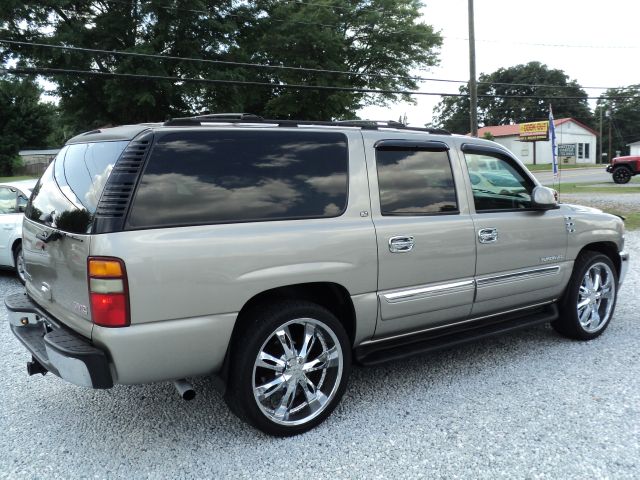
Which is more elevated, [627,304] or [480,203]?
[480,203]

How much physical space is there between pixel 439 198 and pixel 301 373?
159 centimetres

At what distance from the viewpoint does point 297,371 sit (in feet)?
10.5

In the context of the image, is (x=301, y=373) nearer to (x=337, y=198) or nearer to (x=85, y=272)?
(x=337, y=198)

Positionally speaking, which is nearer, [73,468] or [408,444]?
[73,468]

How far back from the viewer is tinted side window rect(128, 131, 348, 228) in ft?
9.13

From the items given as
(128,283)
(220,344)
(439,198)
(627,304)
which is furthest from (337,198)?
(627,304)

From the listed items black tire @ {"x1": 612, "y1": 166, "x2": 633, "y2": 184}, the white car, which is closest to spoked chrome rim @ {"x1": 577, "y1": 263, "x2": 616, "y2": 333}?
the white car

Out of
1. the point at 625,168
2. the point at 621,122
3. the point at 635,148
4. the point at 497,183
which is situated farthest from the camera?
the point at 621,122

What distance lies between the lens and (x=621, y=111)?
87.2 m

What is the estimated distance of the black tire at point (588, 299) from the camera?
15.3 ft

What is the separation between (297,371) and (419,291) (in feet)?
3.29

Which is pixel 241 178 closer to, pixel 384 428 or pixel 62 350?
pixel 62 350

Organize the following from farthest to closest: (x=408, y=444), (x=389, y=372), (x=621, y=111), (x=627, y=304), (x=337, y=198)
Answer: (x=621, y=111) < (x=627, y=304) < (x=389, y=372) < (x=337, y=198) < (x=408, y=444)

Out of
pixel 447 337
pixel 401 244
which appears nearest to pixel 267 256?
pixel 401 244
